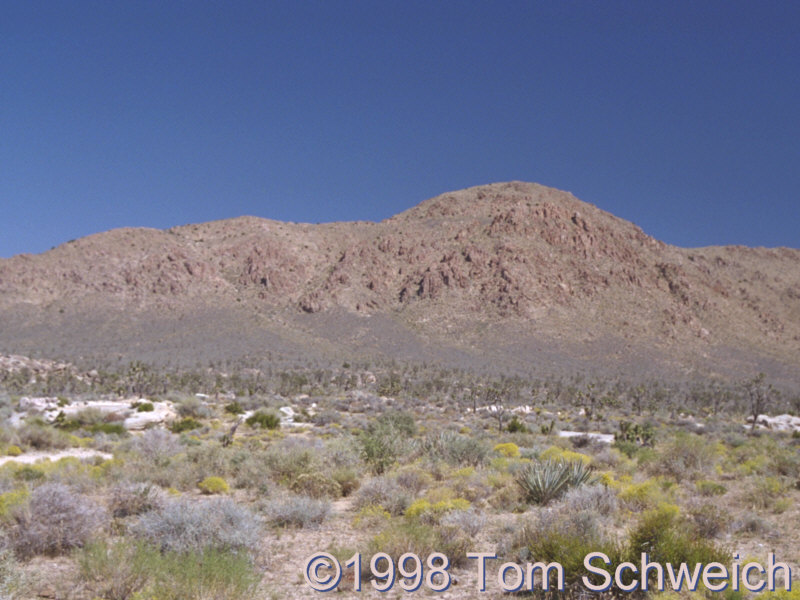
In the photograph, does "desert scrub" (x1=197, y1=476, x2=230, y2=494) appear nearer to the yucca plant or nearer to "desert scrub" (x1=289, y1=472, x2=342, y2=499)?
"desert scrub" (x1=289, y1=472, x2=342, y2=499)

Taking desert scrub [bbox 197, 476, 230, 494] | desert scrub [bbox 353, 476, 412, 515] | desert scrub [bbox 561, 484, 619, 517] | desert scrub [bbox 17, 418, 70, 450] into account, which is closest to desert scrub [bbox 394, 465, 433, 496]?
desert scrub [bbox 353, 476, 412, 515]

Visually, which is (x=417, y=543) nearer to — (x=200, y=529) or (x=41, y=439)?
(x=200, y=529)

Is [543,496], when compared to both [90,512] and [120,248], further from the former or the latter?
[120,248]

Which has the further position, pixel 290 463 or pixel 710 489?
pixel 290 463

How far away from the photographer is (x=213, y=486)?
1088 cm

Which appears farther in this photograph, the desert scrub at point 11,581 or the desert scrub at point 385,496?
the desert scrub at point 385,496

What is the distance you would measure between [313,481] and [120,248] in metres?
99.3

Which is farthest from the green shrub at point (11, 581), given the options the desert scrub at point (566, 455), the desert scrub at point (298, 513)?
the desert scrub at point (566, 455)

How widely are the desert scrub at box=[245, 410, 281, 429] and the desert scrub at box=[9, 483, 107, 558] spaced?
1759cm

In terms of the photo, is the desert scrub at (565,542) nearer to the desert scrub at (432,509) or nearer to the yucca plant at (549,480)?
the desert scrub at (432,509)

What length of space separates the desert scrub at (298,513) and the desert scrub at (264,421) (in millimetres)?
16544

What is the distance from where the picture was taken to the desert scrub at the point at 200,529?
6.60 metres

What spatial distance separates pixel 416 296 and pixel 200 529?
8627cm

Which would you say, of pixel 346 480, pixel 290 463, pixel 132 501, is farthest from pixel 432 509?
pixel 132 501
